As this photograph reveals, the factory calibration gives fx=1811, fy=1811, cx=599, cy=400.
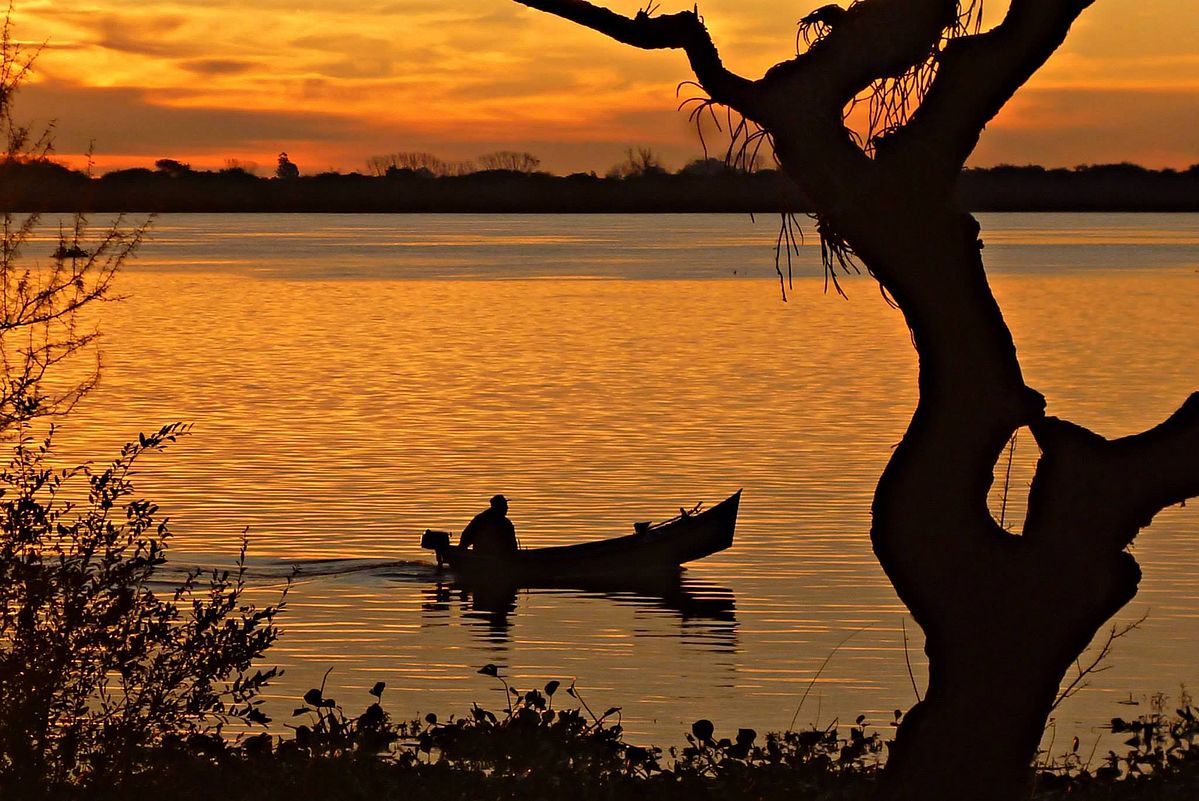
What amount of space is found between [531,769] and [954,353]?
3.97 meters

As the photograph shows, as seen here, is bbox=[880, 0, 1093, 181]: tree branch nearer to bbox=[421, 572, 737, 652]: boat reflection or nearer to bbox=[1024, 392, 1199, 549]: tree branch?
bbox=[1024, 392, 1199, 549]: tree branch

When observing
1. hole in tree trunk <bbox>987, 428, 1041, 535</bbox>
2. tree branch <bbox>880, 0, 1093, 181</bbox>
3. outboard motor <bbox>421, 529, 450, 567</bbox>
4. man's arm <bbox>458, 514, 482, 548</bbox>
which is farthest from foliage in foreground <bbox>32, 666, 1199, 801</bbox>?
outboard motor <bbox>421, 529, 450, 567</bbox>

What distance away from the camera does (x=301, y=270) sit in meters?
154

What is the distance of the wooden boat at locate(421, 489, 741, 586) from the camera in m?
24.8

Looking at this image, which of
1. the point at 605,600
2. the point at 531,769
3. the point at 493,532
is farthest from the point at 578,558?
the point at 531,769

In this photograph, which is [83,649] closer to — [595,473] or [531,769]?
[531,769]

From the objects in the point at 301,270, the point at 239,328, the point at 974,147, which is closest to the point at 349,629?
the point at 974,147

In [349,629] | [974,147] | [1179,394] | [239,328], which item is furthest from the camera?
[239,328]

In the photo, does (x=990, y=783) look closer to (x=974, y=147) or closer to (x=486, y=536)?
(x=974, y=147)

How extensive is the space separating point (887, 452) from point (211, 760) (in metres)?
28.2

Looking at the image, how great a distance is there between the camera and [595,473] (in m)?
35.8

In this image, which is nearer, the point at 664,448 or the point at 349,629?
the point at 349,629

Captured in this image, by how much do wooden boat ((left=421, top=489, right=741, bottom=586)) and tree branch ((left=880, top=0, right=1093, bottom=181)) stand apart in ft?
51.0

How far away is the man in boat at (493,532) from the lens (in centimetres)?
2503
